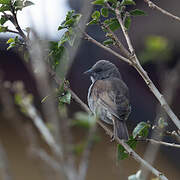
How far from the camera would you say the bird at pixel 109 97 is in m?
4.15

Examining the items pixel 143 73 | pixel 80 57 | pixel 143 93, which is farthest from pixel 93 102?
pixel 143 73

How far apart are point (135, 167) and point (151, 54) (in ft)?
11.7

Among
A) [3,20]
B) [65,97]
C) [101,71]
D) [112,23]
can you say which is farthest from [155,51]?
[101,71]

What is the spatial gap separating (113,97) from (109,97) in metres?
0.05

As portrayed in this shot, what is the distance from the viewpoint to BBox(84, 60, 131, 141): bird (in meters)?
4.15

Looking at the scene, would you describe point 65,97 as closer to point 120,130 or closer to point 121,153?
point 121,153

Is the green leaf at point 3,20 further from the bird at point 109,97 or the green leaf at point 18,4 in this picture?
the bird at point 109,97

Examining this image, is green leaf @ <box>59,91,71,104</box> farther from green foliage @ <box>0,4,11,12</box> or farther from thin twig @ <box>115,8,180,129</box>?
green foliage @ <box>0,4,11,12</box>

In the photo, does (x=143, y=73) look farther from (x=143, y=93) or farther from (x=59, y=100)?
(x=143, y=93)

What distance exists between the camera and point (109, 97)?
444 cm

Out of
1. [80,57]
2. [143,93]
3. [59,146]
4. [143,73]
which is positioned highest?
[59,146]

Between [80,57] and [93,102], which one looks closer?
[93,102]

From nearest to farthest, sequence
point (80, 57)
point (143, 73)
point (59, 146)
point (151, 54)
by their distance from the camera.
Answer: point (59, 146) → point (143, 73) → point (151, 54) → point (80, 57)

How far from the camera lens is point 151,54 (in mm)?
3381
